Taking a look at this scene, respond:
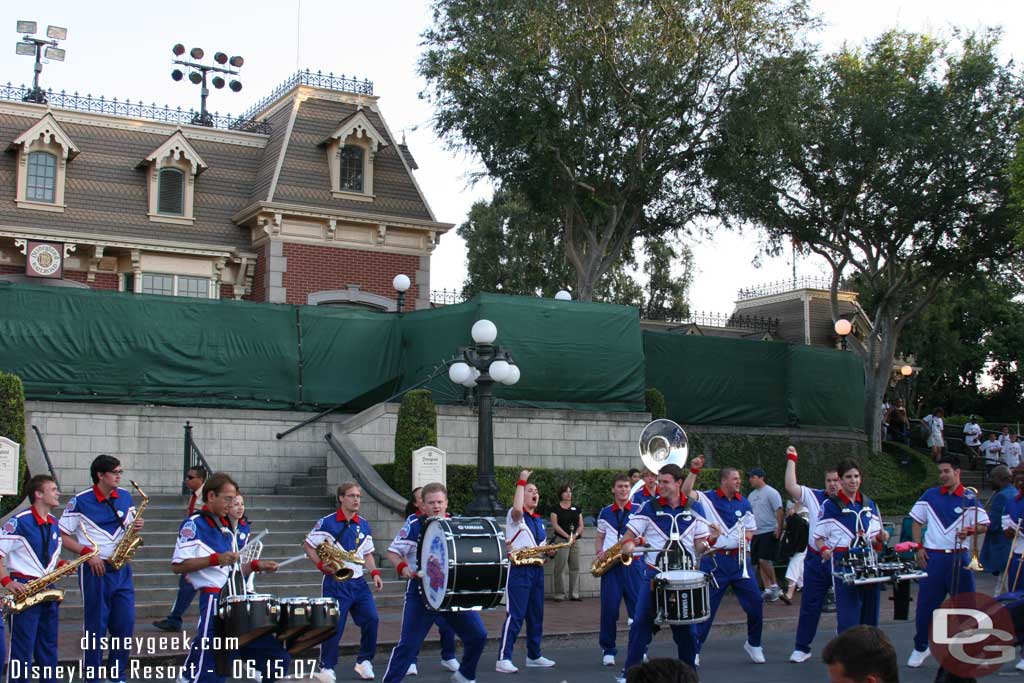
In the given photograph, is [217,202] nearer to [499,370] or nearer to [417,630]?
[499,370]

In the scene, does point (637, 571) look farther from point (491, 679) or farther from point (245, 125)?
point (245, 125)

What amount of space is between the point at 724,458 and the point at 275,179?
37.7ft

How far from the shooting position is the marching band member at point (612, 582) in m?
11.7

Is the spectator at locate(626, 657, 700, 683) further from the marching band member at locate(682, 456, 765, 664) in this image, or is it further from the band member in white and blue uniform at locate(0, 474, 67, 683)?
the marching band member at locate(682, 456, 765, 664)

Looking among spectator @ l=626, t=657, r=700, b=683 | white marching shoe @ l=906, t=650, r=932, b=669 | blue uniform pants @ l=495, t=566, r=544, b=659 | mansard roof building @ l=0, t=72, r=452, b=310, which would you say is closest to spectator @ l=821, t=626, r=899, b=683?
spectator @ l=626, t=657, r=700, b=683

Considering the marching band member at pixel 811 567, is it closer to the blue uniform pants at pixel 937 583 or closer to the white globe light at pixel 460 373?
the blue uniform pants at pixel 937 583

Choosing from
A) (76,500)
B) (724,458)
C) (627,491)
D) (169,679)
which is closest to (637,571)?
(627,491)

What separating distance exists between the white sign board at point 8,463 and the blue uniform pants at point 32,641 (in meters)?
5.89

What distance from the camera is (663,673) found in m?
4.07

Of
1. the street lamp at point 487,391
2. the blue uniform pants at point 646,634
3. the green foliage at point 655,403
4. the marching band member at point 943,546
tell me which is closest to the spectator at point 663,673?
the blue uniform pants at point 646,634

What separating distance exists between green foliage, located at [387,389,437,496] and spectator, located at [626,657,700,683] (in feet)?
45.7

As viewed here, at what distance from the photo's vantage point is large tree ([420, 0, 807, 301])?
950 inches

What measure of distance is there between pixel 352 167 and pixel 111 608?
62.4 ft

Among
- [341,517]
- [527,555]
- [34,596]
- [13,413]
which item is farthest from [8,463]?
[527,555]
